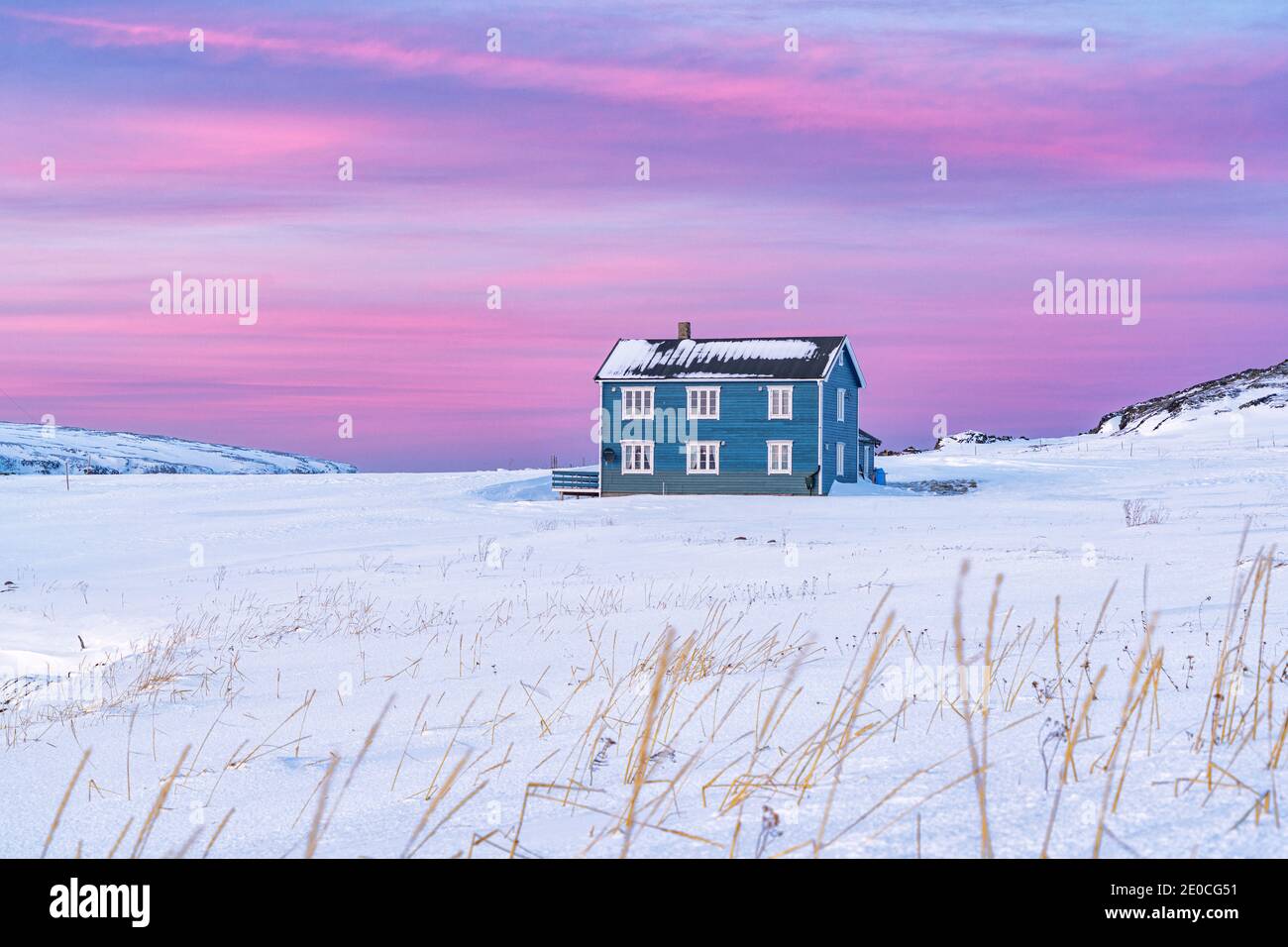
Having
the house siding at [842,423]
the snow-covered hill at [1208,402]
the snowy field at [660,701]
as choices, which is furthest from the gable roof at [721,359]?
the snow-covered hill at [1208,402]

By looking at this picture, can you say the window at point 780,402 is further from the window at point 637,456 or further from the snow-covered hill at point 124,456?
the snow-covered hill at point 124,456

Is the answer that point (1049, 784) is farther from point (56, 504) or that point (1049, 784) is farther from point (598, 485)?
point (598, 485)

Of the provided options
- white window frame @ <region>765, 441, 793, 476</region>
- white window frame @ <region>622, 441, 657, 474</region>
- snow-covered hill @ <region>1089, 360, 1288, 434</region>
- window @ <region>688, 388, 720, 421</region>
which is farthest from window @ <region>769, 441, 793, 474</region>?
snow-covered hill @ <region>1089, 360, 1288, 434</region>

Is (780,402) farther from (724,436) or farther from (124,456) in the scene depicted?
(124,456)

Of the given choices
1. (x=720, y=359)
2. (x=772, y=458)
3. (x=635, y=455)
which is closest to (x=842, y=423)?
(x=772, y=458)

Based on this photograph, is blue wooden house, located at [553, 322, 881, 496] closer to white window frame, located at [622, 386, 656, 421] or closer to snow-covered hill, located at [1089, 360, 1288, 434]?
white window frame, located at [622, 386, 656, 421]

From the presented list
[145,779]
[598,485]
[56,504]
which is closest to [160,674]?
[145,779]

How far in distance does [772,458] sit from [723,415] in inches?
102

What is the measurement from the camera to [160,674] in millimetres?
7547

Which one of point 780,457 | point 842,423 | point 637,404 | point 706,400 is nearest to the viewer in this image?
point 780,457

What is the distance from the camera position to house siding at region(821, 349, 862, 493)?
42.7m

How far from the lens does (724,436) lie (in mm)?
43188

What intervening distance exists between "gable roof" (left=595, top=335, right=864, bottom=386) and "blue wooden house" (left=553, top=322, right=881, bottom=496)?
0.04 m
